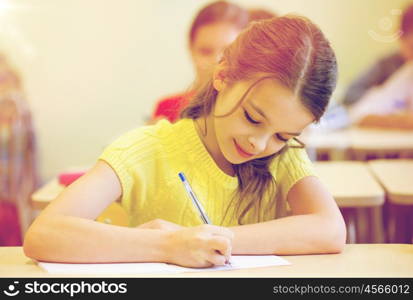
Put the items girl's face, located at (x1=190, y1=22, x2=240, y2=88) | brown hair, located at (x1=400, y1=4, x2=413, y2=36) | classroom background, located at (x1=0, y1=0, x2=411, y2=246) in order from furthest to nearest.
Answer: classroom background, located at (x1=0, y1=0, x2=411, y2=246), brown hair, located at (x1=400, y1=4, x2=413, y2=36), girl's face, located at (x1=190, y1=22, x2=240, y2=88)

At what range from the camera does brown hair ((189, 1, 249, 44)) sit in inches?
91.5

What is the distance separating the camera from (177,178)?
1234mm

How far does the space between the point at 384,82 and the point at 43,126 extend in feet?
7.59

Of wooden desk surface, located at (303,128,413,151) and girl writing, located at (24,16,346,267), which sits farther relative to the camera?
wooden desk surface, located at (303,128,413,151)

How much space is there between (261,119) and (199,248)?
0.80 feet

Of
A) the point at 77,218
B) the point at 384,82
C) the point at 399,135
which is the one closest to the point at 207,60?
the point at 399,135

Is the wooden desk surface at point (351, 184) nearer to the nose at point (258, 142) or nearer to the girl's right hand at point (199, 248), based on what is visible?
the nose at point (258, 142)

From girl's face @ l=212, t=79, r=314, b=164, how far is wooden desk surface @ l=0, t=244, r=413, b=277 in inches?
7.7

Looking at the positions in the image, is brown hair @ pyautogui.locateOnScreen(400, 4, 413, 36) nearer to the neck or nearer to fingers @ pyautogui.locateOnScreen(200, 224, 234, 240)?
the neck

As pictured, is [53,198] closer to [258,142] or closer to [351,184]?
[258,142]

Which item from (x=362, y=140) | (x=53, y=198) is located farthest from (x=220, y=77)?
(x=362, y=140)

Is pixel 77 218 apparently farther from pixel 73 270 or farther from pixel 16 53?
pixel 16 53

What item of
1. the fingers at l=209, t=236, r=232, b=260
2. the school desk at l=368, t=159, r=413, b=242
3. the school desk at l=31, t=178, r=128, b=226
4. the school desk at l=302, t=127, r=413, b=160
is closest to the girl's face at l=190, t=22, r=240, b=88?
the school desk at l=302, t=127, r=413, b=160

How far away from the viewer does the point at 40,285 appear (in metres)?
0.86
